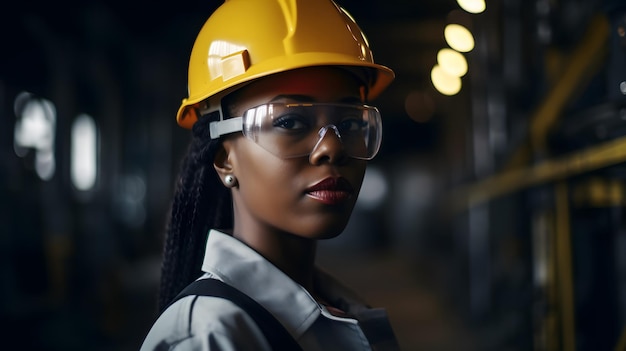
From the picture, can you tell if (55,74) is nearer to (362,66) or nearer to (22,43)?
(22,43)

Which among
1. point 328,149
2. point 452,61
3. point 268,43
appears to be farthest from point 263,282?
point 452,61

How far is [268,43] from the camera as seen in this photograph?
161cm

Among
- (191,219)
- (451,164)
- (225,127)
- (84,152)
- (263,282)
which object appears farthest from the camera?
(451,164)

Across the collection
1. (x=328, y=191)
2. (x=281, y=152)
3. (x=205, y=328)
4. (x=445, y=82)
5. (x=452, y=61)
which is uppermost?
(x=452, y=61)

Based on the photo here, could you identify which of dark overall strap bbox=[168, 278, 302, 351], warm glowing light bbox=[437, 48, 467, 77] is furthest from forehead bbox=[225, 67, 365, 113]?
warm glowing light bbox=[437, 48, 467, 77]

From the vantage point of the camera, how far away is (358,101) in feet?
5.66

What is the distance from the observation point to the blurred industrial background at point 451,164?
3.80 meters

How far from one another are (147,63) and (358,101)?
12651 millimetres

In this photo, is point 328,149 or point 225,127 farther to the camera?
point 225,127

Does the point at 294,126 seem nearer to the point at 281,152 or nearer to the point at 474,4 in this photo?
the point at 281,152

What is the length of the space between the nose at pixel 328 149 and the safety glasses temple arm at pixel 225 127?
0.73 feet

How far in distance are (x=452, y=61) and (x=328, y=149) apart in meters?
3.70

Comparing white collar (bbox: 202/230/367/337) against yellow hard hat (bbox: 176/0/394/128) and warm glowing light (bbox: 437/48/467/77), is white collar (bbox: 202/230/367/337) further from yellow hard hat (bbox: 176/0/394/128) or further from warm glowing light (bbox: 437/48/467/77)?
warm glowing light (bbox: 437/48/467/77)

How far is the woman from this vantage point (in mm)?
1504
